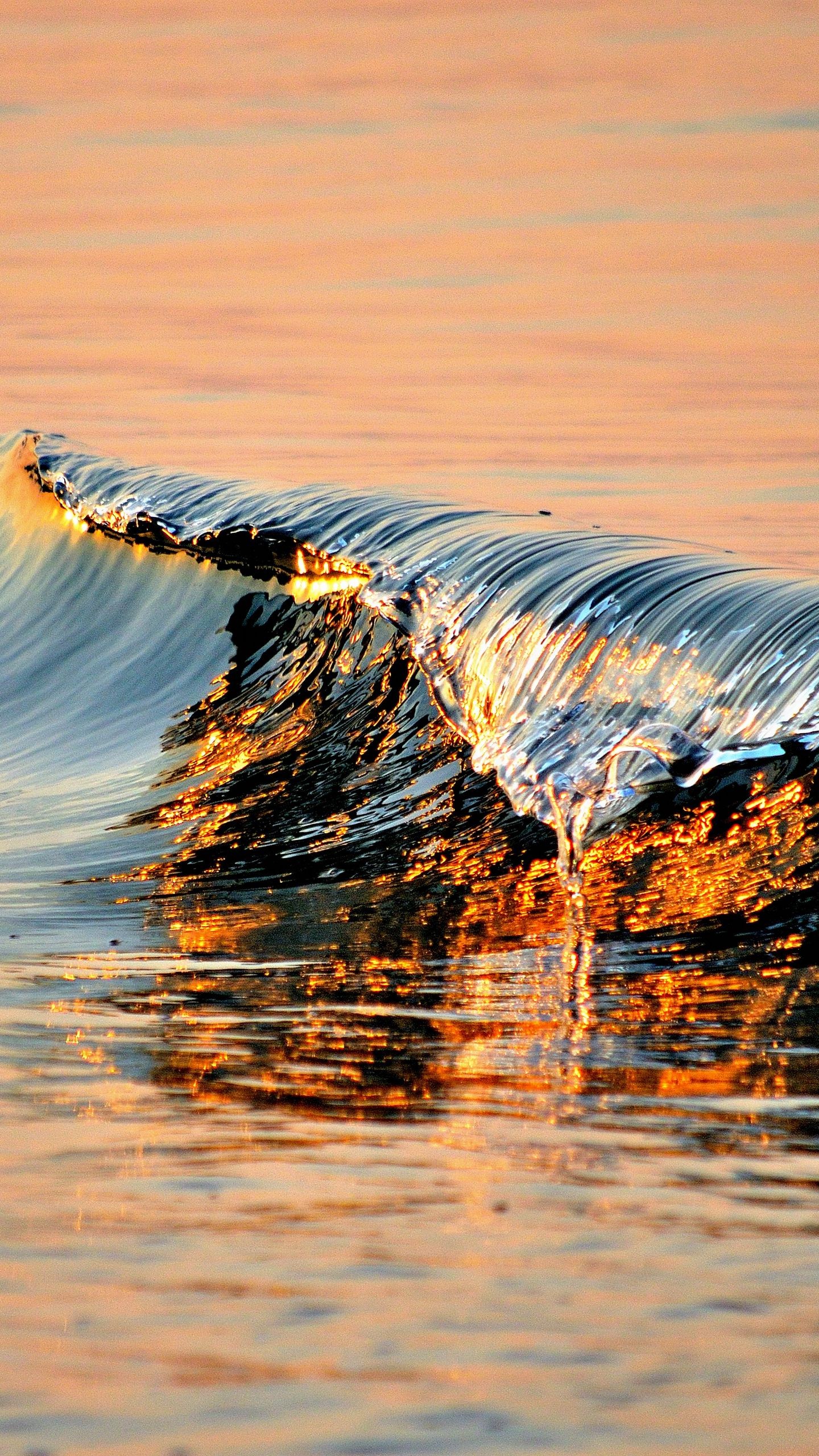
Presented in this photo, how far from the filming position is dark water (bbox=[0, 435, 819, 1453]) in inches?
74.7

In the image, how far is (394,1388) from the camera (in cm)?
185

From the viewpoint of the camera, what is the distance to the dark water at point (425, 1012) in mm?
1896

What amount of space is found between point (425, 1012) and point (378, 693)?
367 cm

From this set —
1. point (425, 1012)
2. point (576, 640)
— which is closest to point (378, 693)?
point (576, 640)

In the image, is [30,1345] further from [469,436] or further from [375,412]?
[375,412]

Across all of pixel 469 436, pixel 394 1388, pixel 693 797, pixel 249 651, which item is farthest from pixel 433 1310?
pixel 469 436

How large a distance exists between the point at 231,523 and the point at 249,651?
3.03 feet

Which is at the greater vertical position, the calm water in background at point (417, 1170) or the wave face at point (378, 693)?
the wave face at point (378, 693)

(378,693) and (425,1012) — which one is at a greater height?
(378,693)

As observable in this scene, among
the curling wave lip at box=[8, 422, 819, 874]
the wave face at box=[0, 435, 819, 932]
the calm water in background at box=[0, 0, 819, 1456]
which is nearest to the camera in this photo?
the calm water in background at box=[0, 0, 819, 1456]

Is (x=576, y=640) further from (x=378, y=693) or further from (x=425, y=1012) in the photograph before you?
(x=425, y=1012)

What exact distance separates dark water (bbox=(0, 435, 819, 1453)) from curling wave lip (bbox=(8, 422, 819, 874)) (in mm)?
18

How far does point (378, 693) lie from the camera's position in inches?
278

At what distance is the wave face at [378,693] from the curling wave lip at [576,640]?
1 centimetres
